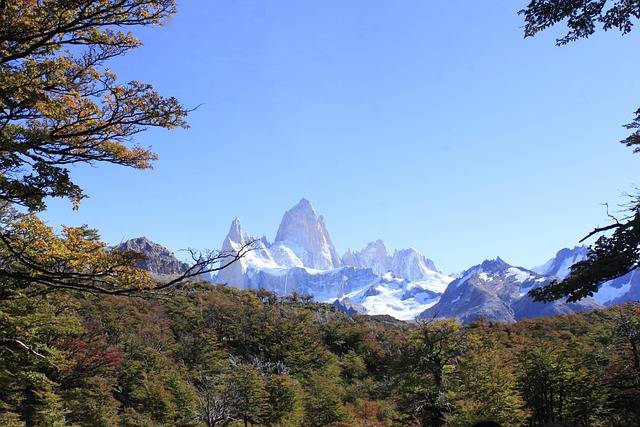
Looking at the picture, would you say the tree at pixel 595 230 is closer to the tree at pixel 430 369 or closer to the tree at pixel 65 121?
the tree at pixel 65 121

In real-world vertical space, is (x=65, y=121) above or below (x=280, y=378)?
above

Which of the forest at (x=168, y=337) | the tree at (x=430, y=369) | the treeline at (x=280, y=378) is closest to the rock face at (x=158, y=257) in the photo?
the forest at (x=168, y=337)

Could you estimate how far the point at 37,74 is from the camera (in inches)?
253

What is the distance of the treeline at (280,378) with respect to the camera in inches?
656

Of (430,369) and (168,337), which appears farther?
(168,337)

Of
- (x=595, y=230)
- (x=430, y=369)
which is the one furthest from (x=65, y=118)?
(x=430, y=369)

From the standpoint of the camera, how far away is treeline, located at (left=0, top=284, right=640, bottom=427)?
54.7 feet

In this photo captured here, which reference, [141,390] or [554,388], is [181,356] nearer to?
[141,390]

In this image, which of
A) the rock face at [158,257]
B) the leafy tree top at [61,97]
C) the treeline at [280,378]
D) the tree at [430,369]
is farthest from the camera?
the rock face at [158,257]

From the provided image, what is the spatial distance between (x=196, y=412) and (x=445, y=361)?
1503cm

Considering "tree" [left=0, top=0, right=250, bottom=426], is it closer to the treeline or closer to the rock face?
the treeline

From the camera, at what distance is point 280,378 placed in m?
29.8

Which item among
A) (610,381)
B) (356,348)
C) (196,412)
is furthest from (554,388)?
(356,348)

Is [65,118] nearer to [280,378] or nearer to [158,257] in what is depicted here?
[280,378]
